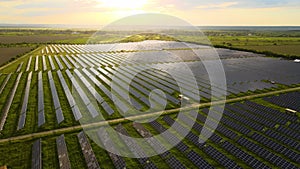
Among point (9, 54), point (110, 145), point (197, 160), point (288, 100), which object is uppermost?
point (9, 54)

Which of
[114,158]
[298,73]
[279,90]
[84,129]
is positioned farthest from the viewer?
[298,73]

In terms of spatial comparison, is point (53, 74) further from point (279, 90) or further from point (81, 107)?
point (279, 90)

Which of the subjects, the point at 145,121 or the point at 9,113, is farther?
the point at 9,113

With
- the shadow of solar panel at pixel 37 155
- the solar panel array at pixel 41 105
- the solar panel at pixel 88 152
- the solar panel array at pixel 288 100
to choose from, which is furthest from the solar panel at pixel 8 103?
the solar panel array at pixel 288 100

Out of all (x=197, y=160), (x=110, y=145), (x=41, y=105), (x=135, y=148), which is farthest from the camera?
(x=41, y=105)

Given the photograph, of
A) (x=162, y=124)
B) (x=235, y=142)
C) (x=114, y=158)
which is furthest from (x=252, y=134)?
(x=114, y=158)

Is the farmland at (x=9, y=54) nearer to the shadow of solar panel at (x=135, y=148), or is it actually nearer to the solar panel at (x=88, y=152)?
the solar panel at (x=88, y=152)

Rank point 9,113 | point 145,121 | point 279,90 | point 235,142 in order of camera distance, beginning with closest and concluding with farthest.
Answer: point 235,142, point 145,121, point 9,113, point 279,90

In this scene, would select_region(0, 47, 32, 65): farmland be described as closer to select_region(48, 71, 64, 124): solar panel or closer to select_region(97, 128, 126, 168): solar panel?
select_region(48, 71, 64, 124): solar panel

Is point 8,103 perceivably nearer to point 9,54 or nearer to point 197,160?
point 197,160

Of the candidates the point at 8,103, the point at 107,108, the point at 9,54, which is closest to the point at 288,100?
the point at 107,108

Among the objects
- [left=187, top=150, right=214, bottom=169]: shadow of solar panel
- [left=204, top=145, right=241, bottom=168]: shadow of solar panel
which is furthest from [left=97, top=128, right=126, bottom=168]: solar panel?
[left=204, top=145, right=241, bottom=168]: shadow of solar panel
